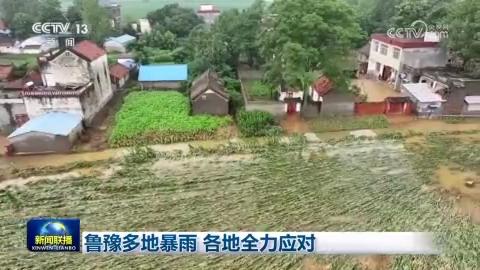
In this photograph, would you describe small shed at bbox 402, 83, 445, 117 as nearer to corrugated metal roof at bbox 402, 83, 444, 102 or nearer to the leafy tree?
corrugated metal roof at bbox 402, 83, 444, 102

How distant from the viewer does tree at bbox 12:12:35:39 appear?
1565 inches

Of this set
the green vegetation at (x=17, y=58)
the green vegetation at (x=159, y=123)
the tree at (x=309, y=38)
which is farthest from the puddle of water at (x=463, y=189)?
the green vegetation at (x=17, y=58)

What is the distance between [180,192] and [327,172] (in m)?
6.35

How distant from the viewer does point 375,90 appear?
27.7 metres

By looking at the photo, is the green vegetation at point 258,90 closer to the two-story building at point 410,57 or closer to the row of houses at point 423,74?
the row of houses at point 423,74

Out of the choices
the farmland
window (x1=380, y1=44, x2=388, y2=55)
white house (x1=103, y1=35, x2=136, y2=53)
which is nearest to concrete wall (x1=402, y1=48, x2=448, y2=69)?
Answer: window (x1=380, y1=44, x2=388, y2=55)

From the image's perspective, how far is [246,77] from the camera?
29.1 m

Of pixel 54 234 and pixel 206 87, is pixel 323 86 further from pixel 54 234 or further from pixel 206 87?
pixel 54 234

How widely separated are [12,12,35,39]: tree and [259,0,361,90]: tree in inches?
1200

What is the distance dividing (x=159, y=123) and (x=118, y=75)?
926 centimetres

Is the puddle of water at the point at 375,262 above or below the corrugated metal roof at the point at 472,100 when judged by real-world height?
below

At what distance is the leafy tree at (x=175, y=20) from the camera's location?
1617 inches

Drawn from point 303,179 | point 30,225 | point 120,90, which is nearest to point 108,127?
point 120,90

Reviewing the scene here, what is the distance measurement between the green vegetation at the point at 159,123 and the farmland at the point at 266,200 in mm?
2007
